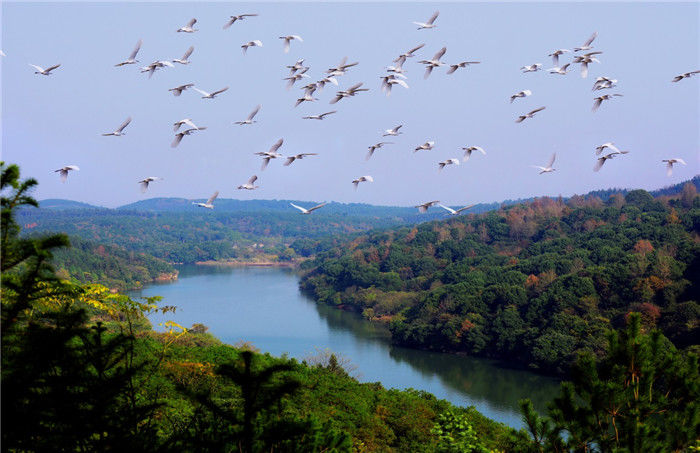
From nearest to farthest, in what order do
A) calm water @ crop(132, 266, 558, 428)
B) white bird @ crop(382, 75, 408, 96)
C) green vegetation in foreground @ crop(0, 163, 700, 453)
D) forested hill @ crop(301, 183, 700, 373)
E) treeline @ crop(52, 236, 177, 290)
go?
green vegetation in foreground @ crop(0, 163, 700, 453), white bird @ crop(382, 75, 408, 96), calm water @ crop(132, 266, 558, 428), forested hill @ crop(301, 183, 700, 373), treeline @ crop(52, 236, 177, 290)

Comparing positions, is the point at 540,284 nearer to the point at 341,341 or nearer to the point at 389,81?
the point at 341,341

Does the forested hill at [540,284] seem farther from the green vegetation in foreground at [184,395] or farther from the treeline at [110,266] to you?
the green vegetation in foreground at [184,395]

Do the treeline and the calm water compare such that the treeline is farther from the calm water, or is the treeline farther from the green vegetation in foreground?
the green vegetation in foreground

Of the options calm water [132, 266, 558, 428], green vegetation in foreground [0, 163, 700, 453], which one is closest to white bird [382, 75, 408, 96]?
green vegetation in foreground [0, 163, 700, 453]

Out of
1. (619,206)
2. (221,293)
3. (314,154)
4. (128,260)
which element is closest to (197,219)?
(128,260)

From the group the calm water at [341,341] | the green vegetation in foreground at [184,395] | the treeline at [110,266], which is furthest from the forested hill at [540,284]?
the green vegetation in foreground at [184,395]

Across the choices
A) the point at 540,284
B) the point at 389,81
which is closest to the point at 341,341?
the point at 540,284
